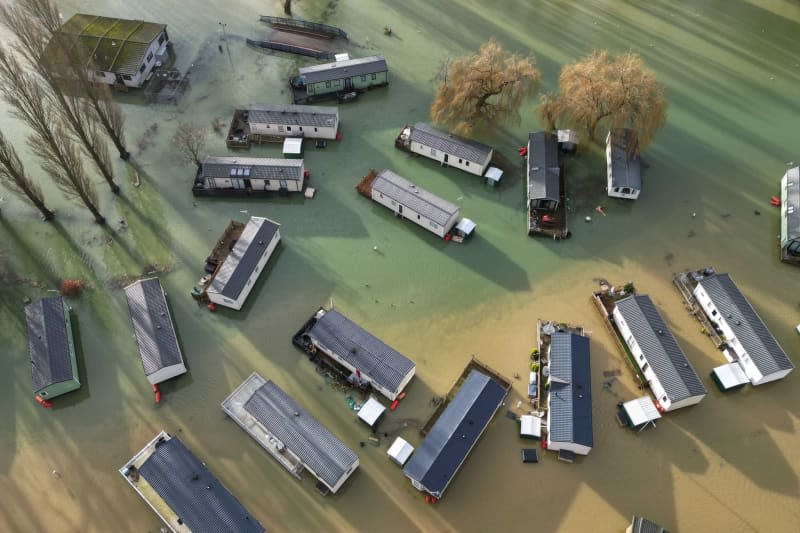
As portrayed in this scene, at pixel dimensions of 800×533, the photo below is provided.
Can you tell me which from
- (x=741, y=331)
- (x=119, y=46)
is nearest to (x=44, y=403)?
(x=119, y=46)

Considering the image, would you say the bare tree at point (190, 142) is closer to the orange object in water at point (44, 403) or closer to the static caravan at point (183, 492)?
the orange object in water at point (44, 403)

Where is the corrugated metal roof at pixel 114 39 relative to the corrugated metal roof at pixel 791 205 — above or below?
below

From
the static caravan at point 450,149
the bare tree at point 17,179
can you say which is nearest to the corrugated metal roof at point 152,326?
the bare tree at point 17,179

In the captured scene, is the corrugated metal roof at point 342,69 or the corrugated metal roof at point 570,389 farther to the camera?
the corrugated metal roof at point 342,69

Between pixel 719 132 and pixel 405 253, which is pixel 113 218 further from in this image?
pixel 719 132

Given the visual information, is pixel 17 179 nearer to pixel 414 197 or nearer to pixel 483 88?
pixel 414 197

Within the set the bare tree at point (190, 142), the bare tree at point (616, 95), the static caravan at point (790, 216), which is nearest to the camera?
the static caravan at point (790, 216)
